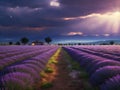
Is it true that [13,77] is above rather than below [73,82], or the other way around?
above

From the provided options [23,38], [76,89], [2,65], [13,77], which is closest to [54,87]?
[76,89]

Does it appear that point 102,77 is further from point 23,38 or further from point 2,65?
point 23,38

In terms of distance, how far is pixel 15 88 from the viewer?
705 centimetres

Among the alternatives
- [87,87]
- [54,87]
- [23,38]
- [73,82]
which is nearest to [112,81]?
[87,87]

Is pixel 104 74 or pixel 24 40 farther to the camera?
pixel 24 40

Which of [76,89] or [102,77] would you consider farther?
[76,89]

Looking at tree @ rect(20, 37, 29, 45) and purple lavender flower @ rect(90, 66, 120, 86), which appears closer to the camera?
purple lavender flower @ rect(90, 66, 120, 86)

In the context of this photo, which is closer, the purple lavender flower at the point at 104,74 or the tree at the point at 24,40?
the purple lavender flower at the point at 104,74

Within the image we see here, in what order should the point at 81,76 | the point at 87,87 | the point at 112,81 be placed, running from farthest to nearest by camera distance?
the point at 81,76 < the point at 87,87 < the point at 112,81

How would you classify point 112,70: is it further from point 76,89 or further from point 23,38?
point 23,38

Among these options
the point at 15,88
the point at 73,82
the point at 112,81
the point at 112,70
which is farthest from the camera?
the point at 73,82

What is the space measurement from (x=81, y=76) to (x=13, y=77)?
5.67 metres

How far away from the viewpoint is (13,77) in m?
7.66

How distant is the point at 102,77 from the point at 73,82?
2928 mm
